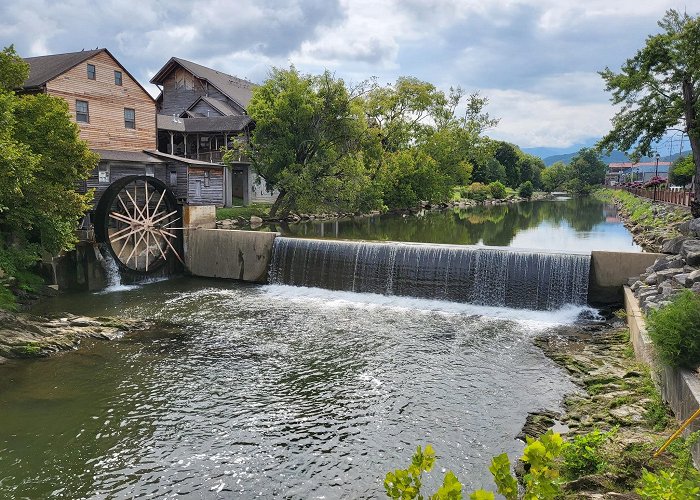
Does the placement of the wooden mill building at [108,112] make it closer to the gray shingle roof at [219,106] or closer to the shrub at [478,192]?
the gray shingle roof at [219,106]

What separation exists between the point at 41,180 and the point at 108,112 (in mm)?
11118

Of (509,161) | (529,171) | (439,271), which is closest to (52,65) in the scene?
(439,271)

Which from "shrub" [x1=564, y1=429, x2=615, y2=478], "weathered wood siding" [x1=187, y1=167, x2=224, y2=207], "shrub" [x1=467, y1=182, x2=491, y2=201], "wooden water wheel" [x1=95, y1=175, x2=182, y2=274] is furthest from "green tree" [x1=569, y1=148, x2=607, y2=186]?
"shrub" [x1=564, y1=429, x2=615, y2=478]

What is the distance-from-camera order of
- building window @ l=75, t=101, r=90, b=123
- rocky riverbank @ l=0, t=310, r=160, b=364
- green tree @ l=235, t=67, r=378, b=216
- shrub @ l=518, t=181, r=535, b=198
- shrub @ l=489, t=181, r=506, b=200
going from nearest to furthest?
rocky riverbank @ l=0, t=310, r=160, b=364 < building window @ l=75, t=101, r=90, b=123 < green tree @ l=235, t=67, r=378, b=216 < shrub @ l=489, t=181, r=506, b=200 < shrub @ l=518, t=181, r=535, b=198

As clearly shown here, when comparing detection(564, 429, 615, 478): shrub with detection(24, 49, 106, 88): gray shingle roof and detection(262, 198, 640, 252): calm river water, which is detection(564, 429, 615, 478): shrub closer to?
detection(262, 198, 640, 252): calm river water

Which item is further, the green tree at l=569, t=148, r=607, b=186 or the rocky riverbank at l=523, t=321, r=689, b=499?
the green tree at l=569, t=148, r=607, b=186

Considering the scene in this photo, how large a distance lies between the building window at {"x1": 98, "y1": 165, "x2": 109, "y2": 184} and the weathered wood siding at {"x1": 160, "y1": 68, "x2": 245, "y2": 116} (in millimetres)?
21506

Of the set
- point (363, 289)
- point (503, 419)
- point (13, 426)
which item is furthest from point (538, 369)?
point (13, 426)

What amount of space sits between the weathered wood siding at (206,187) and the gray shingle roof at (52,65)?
25.0ft

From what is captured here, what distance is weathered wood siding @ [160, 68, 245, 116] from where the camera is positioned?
148 feet

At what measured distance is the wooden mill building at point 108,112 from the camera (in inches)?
922

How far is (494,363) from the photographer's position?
1115 cm

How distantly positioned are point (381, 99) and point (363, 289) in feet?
106

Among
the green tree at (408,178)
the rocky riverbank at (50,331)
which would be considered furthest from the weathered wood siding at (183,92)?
the rocky riverbank at (50,331)
